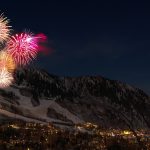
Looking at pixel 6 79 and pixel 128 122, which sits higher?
pixel 6 79

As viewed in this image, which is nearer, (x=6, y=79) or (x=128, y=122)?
(x=128, y=122)
